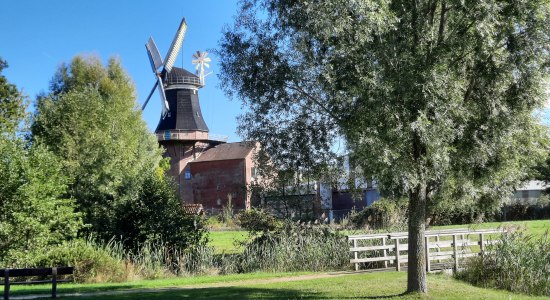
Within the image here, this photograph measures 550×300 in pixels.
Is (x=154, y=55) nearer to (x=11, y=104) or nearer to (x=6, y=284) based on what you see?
(x=11, y=104)

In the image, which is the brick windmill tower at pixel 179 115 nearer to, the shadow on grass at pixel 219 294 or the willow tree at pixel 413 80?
the shadow on grass at pixel 219 294

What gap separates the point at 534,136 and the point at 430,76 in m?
3.90

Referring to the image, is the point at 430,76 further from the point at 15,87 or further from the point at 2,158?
the point at 15,87

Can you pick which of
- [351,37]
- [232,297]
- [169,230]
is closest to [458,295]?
[232,297]

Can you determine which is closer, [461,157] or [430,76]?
[430,76]

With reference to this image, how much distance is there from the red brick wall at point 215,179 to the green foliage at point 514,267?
156ft

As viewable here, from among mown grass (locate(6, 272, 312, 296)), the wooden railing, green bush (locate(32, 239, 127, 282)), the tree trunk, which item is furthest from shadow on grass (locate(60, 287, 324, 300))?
the wooden railing

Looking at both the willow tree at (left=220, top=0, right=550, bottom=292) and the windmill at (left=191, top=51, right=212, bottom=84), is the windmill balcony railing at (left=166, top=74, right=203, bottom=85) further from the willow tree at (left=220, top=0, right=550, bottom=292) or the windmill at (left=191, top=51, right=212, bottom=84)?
the willow tree at (left=220, top=0, right=550, bottom=292)

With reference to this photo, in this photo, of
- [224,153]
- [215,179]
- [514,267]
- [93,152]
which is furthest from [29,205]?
[224,153]

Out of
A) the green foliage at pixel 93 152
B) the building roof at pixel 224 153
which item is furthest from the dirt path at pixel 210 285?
the building roof at pixel 224 153

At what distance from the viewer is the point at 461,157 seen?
11.5 metres

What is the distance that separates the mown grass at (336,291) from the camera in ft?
40.5

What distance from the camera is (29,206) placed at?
17.1 metres

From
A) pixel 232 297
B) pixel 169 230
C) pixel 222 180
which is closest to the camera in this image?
pixel 232 297
